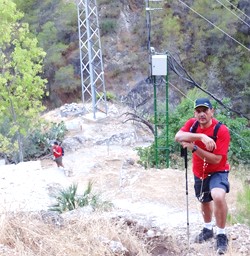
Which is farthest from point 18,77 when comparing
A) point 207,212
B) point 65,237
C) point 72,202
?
point 65,237

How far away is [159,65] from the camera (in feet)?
38.5

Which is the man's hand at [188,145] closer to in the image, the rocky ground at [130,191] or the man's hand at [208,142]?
the man's hand at [208,142]

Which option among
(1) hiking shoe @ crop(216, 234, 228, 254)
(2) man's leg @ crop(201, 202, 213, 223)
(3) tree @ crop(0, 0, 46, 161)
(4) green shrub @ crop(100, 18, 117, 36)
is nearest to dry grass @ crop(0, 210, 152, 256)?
(1) hiking shoe @ crop(216, 234, 228, 254)

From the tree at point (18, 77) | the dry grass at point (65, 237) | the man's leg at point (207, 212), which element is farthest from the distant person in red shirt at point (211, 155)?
the tree at point (18, 77)

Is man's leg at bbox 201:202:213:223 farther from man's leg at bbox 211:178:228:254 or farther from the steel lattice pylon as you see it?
the steel lattice pylon

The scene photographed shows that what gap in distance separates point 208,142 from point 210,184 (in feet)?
1.63

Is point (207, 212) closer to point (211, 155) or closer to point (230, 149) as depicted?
point (211, 155)

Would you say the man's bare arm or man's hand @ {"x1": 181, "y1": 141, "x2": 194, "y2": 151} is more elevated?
the man's bare arm

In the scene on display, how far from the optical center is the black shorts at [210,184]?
5230 mm

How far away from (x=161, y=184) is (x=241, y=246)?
4783mm

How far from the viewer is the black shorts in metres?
5.23

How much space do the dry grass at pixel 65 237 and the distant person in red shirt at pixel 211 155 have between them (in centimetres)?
80

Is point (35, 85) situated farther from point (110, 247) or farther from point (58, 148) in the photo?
point (110, 247)

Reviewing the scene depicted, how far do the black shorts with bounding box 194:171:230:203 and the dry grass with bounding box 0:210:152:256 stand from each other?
84cm
